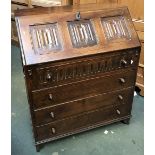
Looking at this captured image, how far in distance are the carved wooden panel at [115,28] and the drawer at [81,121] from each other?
25.4 inches

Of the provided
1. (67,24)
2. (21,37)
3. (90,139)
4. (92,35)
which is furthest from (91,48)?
(90,139)

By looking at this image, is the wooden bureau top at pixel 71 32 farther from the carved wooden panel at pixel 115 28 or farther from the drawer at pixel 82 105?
the drawer at pixel 82 105

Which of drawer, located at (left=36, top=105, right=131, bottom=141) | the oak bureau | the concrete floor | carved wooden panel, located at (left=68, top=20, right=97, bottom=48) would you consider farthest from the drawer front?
the concrete floor

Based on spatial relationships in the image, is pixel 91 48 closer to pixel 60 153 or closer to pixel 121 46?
pixel 121 46

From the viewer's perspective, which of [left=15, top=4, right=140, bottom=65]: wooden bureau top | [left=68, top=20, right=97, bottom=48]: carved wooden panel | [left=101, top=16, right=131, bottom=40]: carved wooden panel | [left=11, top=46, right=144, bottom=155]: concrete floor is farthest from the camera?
[left=11, top=46, right=144, bottom=155]: concrete floor

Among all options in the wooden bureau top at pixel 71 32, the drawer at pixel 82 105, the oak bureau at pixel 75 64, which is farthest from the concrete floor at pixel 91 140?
the wooden bureau top at pixel 71 32

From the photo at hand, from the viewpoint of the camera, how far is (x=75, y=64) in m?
1.64

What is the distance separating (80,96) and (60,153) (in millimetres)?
516

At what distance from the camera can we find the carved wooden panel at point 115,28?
69.5 inches

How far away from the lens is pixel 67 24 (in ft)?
5.47

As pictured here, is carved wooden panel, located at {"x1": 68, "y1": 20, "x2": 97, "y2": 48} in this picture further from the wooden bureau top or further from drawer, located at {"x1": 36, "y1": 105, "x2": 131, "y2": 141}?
drawer, located at {"x1": 36, "y1": 105, "x2": 131, "y2": 141}

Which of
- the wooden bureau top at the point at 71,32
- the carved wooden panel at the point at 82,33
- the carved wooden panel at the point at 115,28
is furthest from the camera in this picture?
the carved wooden panel at the point at 115,28

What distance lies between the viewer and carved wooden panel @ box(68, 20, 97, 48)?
5.45 feet

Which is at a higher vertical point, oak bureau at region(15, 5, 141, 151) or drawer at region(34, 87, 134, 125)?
oak bureau at region(15, 5, 141, 151)
